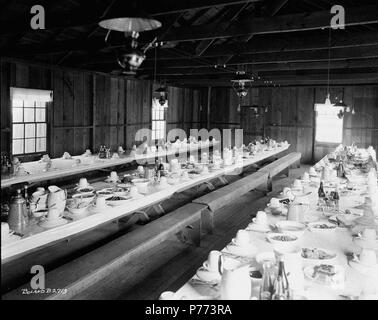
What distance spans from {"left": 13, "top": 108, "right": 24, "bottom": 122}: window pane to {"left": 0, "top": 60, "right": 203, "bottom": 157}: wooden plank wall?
0.56 metres

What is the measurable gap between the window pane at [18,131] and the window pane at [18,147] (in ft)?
0.43

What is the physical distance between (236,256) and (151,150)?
28.0 ft

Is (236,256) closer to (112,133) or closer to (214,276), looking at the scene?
(214,276)

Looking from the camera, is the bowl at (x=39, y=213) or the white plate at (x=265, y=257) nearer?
the white plate at (x=265, y=257)

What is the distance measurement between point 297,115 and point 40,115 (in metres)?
10.7

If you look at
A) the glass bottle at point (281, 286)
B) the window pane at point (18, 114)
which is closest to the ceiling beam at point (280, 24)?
the glass bottle at point (281, 286)

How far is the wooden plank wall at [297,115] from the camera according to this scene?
15.2 meters

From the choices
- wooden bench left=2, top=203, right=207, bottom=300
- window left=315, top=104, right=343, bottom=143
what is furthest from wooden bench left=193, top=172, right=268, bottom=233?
window left=315, top=104, right=343, bottom=143

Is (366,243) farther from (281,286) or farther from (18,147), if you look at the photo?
(18,147)

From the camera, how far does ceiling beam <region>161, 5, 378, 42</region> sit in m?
5.73

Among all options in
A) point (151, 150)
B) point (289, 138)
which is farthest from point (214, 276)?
point (289, 138)

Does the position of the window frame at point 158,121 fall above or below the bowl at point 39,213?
above

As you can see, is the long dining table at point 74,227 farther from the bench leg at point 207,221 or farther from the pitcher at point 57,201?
the bench leg at point 207,221

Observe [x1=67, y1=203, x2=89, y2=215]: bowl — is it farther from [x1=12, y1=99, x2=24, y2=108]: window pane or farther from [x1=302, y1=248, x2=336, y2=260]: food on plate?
[x1=12, y1=99, x2=24, y2=108]: window pane
